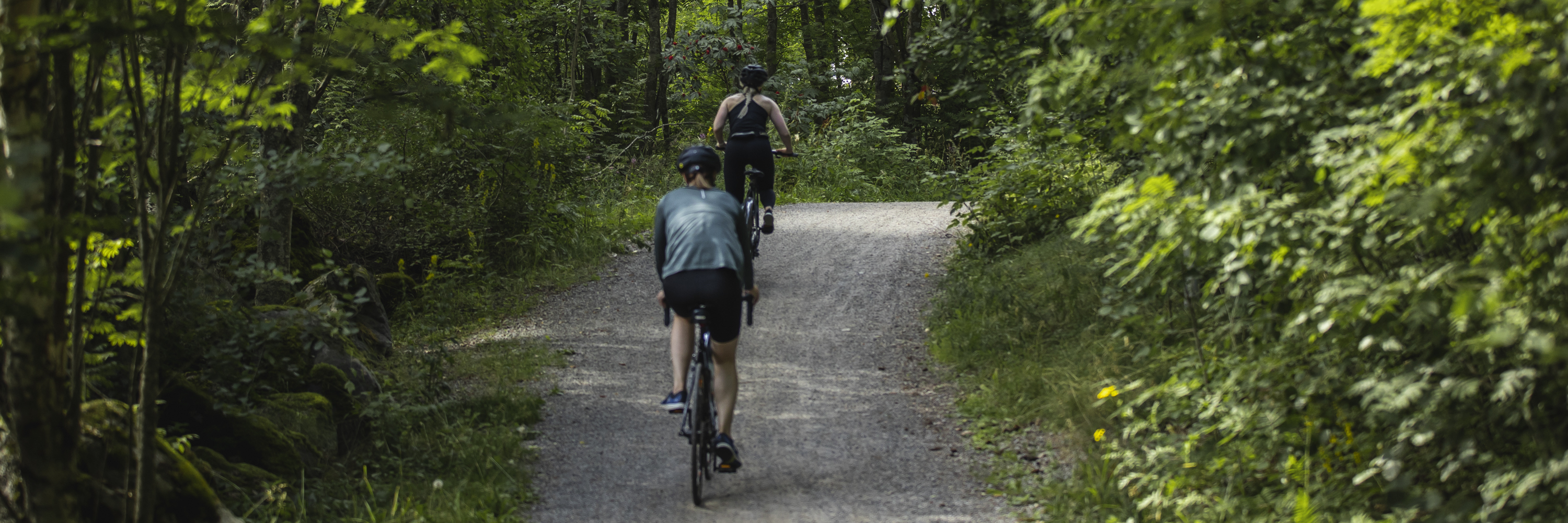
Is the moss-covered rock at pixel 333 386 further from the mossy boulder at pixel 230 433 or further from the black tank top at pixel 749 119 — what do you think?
the black tank top at pixel 749 119

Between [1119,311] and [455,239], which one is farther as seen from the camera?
[455,239]

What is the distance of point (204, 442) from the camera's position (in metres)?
5.23

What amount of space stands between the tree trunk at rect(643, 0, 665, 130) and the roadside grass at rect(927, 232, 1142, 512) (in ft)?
35.3

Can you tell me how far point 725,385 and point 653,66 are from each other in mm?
14420

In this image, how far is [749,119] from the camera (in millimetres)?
8438

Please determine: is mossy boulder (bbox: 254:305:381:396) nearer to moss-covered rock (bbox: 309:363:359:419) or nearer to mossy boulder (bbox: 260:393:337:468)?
moss-covered rock (bbox: 309:363:359:419)

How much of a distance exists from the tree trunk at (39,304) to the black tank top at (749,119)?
5701mm

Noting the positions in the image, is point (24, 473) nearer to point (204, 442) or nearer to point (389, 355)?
point (204, 442)

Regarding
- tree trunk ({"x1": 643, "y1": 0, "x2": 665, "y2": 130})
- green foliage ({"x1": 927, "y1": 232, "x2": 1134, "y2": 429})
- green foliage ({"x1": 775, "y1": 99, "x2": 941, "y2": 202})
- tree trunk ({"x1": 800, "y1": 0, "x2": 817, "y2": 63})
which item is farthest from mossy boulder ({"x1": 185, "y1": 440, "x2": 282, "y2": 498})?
tree trunk ({"x1": 800, "y1": 0, "x2": 817, "y2": 63})

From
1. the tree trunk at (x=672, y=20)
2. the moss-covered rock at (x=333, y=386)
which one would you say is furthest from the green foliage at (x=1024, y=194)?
the tree trunk at (x=672, y=20)

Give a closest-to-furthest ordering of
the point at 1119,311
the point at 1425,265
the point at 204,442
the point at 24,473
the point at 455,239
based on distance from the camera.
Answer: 1. the point at 24,473
2. the point at 1425,265
3. the point at 1119,311
4. the point at 204,442
5. the point at 455,239

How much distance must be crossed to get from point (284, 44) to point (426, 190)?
8.21 m

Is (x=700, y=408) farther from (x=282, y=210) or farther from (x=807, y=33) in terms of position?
(x=807, y=33)

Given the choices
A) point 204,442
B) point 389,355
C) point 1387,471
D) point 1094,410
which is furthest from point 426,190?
point 1387,471
